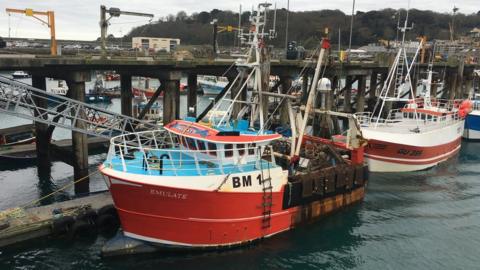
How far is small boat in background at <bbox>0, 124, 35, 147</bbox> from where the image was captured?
35.3 meters

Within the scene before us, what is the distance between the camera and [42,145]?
27812mm

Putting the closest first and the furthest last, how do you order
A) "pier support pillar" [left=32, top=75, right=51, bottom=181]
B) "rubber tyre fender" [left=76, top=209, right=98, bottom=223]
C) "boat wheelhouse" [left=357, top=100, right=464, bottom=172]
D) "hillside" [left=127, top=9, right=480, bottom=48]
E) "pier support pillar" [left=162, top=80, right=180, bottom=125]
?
"rubber tyre fender" [left=76, top=209, right=98, bottom=223] → "pier support pillar" [left=162, top=80, right=180, bottom=125] → "pier support pillar" [left=32, top=75, right=51, bottom=181] → "boat wheelhouse" [left=357, top=100, right=464, bottom=172] → "hillside" [left=127, top=9, right=480, bottom=48]

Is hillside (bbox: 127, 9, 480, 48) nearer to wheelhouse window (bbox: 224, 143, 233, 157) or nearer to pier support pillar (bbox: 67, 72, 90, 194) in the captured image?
pier support pillar (bbox: 67, 72, 90, 194)

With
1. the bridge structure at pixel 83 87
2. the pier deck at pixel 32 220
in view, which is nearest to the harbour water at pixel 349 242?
the pier deck at pixel 32 220

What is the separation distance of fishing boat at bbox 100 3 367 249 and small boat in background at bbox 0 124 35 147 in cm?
2010

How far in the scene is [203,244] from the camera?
Answer: 18266 mm

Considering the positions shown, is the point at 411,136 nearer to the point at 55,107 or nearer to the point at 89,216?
the point at 89,216

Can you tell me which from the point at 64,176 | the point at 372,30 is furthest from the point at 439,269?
the point at 372,30

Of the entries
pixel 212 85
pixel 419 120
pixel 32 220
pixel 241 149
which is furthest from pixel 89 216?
pixel 212 85

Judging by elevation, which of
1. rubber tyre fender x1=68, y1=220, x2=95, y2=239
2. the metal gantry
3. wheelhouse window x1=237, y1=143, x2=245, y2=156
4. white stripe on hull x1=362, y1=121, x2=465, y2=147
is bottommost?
rubber tyre fender x1=68, y1=220, x2=95, y2=239

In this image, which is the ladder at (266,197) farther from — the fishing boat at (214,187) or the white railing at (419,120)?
the white railing at (419,120)

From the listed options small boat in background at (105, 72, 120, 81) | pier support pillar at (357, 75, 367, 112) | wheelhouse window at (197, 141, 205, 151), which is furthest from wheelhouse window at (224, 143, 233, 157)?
small boat in background at (105, 72, 120, 81)

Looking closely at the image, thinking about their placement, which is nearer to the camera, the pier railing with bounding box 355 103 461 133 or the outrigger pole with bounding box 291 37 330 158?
the outrigger pole with bounding box 291 37 330 158

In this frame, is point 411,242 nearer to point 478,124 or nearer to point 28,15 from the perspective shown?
point 28,15
